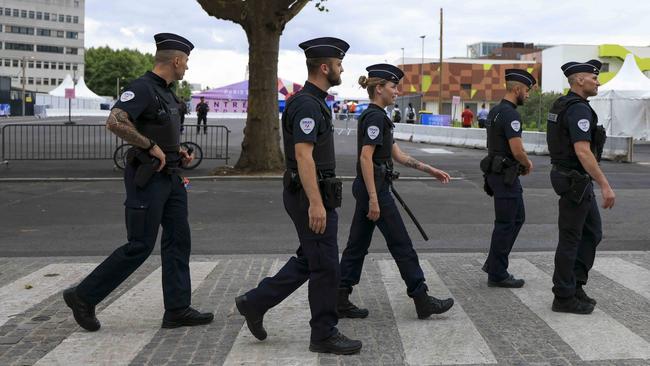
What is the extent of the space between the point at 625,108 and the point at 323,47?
3194 centimetres

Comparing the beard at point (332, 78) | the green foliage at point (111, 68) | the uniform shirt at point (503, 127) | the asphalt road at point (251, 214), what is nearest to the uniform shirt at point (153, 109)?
the beard at point (332, 78)

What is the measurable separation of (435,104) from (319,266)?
83.1 metres

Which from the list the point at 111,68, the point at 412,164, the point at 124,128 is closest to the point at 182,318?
the point at 124,128

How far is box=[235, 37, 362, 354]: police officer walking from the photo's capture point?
A: 444cm

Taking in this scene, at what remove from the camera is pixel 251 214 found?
11.3 metres

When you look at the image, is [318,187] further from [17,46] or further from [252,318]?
[17,46]

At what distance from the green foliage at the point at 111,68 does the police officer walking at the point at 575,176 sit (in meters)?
128

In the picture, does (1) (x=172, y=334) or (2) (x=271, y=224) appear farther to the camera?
(2) (x=271, y=224)

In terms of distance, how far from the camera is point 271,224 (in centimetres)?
1032

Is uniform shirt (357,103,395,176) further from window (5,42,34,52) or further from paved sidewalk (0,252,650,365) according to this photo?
window (5,42,34,52)

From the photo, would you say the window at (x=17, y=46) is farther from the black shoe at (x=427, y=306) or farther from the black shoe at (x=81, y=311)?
the black shoe at (x=427, y=306)

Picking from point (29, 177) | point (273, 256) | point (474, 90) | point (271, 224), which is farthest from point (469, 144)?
point (474, 90)

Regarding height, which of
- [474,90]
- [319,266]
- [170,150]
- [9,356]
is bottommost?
[9,356]

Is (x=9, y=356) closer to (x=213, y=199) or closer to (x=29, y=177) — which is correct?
(x=213, y=199)
